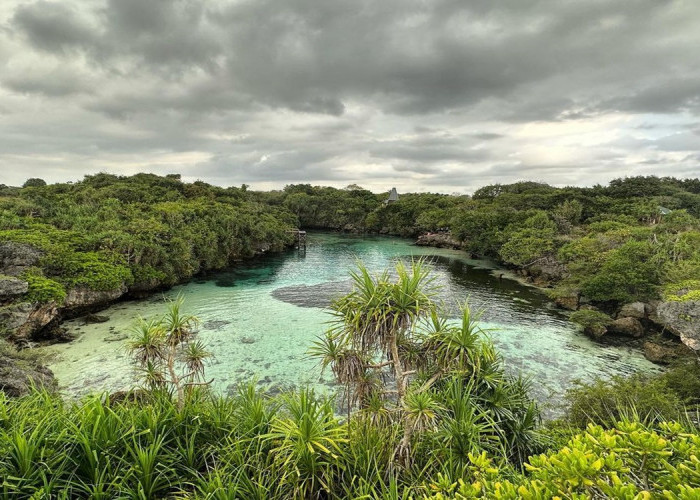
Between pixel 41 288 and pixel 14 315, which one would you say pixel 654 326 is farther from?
pixel 41 288

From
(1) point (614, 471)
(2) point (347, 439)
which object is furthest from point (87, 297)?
(1) point (614, 471)

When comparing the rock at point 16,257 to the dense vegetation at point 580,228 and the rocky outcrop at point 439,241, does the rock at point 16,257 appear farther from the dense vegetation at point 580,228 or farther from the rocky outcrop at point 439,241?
the rocky outcrop at point 439,241

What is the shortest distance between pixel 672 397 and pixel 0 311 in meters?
21.7

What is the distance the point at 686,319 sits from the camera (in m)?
11.8

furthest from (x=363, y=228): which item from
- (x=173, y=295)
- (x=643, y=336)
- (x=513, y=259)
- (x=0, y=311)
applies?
(x=0, y=311)

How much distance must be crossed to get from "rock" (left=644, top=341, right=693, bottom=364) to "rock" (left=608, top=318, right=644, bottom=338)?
4.86 feet

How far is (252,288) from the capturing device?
24734 millimetres

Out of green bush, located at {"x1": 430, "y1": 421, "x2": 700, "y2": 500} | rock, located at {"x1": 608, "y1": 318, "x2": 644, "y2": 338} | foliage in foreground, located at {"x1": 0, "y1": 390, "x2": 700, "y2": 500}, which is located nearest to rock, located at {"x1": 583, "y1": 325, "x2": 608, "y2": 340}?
rock, located at {"x1": 608, "y1": 318, "x2": 644, "y2": 338}

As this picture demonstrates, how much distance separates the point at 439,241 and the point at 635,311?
32033 mm

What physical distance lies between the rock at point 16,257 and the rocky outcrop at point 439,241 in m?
43.0

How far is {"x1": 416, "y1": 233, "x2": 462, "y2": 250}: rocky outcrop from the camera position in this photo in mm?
47394

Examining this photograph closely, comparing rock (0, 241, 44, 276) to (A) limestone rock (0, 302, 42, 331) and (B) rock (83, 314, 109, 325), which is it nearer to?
(A) limestone rock (0, 302, 42, 331)

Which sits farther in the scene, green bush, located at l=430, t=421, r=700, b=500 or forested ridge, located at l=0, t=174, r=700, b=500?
forested ridge, located at l=0, t=174, r=700, b=500

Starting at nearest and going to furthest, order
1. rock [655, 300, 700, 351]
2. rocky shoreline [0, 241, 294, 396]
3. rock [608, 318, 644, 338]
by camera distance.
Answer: rocky shoreline [0, 241, 294, 396] < rock [655, 300, 700, 351] < rock [608, 318, 644, 338]
